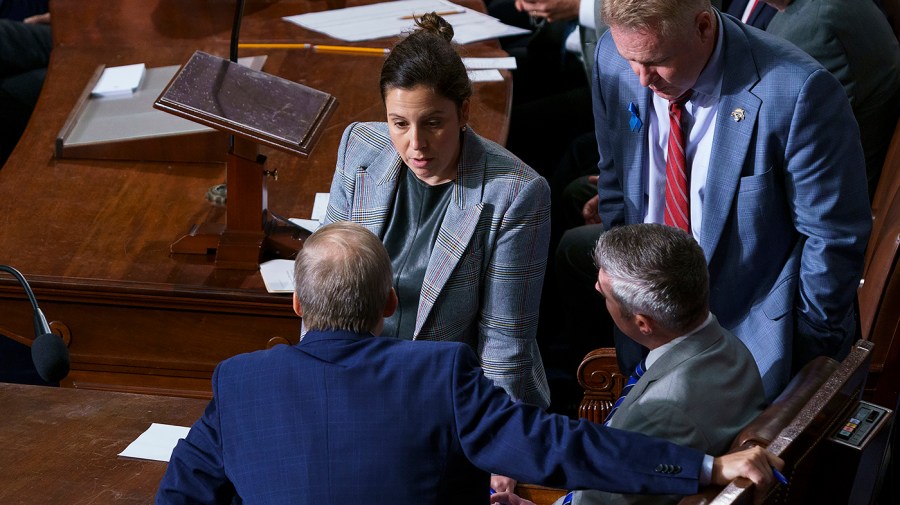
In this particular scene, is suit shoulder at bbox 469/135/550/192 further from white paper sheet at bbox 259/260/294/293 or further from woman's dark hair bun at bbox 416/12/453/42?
white paper sheet at bbox 259/260/294/293

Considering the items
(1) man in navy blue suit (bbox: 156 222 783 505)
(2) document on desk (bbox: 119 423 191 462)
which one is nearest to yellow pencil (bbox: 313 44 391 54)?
(2) document on desk (bbox: 119 423 191 462)

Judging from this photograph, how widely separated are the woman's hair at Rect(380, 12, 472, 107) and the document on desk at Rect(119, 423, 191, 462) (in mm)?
825

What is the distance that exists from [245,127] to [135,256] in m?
0.54

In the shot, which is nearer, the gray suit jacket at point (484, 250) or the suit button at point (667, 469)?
the suit button at point (667, 469)

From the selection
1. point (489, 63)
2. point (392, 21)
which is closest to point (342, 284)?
point (489, 63)

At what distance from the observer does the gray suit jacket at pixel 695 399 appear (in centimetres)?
180

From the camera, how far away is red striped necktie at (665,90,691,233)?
7.89ft

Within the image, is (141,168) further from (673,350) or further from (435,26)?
(673,350)

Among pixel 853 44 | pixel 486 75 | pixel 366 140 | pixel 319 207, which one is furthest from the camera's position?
pixel 486 75

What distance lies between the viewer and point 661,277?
1.89 meters

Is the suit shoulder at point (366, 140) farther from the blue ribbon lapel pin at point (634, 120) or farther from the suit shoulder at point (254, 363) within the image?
the suit shoulder at point (254, 363)

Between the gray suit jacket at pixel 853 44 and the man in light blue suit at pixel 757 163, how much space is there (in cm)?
51

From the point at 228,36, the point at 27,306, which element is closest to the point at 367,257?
the point at 27,306

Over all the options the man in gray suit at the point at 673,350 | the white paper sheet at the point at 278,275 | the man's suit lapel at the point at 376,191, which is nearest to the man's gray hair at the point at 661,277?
the man in gray suit at the point at 673,350
